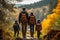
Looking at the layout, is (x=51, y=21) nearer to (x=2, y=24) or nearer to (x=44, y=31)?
(x=44, y=31)

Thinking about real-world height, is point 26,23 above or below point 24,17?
below

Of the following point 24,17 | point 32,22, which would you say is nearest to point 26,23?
point 32,22

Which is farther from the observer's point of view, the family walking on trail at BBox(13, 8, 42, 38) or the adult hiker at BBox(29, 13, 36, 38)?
the adult hiker at BBox(29, 13, 36, 38)

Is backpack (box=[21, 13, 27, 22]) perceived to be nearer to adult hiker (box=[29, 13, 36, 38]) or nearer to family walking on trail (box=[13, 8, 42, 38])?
family walking on trail (box=[13, 8, 42, 38])

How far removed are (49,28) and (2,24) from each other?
2552 millimetres

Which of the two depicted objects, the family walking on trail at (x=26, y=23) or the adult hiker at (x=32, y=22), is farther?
the adult hiker at (x=32, y=22)

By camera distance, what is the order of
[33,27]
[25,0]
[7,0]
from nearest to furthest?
[33,27] < [7,0] < [25,0]

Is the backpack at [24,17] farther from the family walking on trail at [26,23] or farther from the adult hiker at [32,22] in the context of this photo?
the adult hiker at [32,22]

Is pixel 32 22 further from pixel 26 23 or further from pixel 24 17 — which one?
pixel 24 17

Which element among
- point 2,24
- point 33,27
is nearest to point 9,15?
point 2,24

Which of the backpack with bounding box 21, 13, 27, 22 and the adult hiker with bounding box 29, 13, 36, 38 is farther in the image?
the adult hiker with bounding box 29, 13, 36, 38

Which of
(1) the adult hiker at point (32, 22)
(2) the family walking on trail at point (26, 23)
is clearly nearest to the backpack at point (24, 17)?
(2) the family walking on trail at point (26, 23)

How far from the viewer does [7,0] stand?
1762 centimetres

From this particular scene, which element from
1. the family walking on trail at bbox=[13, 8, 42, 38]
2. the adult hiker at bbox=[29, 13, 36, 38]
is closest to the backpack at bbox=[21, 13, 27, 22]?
the family walking on trail at bbox=[13, 8, 42, 38]
